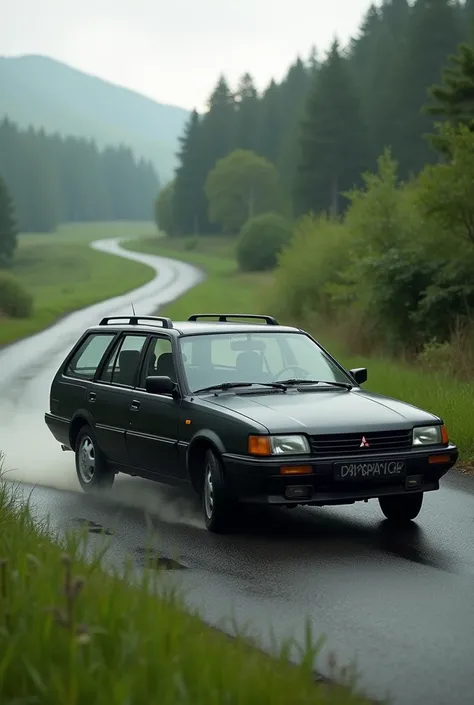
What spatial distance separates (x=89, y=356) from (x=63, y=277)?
91755 mm

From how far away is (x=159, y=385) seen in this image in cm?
938

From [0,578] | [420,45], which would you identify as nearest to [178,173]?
[420,45]

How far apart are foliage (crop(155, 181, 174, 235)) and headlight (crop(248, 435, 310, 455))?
136 m

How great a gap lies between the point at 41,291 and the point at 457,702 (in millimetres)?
76853

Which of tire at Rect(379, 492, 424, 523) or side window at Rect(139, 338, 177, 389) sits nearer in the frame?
tire at Rect(379, 492, 424, 523)

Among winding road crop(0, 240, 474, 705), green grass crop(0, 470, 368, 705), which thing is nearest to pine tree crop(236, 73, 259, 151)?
winding road crop(0, 240, 474, 705)

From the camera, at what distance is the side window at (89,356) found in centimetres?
1132

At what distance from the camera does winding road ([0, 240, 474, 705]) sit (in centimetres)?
546

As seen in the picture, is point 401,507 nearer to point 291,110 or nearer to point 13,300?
point 13,300

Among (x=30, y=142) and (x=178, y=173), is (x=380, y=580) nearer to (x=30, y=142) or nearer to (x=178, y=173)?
(x=178, y=173)

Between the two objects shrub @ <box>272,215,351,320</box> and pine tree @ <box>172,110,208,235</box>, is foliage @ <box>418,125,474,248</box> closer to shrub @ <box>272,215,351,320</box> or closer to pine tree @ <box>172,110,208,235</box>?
shrub @ <box>272,215,351,320</box>

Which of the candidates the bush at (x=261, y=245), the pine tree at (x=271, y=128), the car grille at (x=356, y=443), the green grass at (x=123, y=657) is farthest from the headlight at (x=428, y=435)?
the pine tree at (x=271, y=128)

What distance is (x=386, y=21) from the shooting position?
10881 centimetres

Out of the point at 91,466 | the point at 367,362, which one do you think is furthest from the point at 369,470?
the point at 367,362
